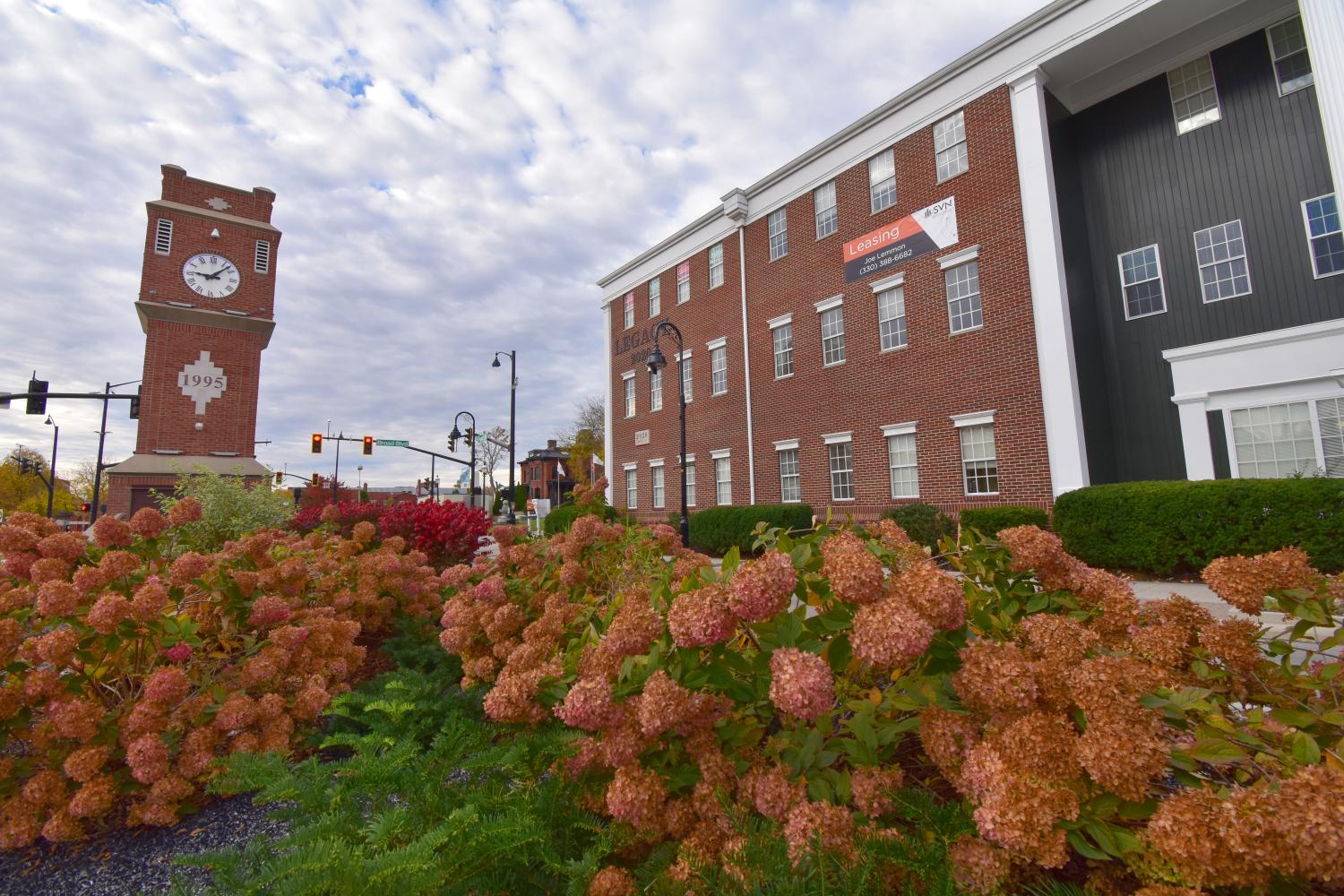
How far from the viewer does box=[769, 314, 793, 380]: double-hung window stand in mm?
19953

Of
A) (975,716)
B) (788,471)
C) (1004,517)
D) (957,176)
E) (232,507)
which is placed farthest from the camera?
(788,471)

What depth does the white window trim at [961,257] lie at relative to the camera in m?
15.1

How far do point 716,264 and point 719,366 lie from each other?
4.11m

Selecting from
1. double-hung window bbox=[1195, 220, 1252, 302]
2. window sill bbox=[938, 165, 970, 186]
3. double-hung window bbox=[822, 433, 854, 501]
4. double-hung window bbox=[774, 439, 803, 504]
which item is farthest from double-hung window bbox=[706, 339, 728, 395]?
double-hung window bbox=[1195, 220, 1252, 302]

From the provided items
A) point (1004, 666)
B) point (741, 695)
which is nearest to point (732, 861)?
point (741, 695)

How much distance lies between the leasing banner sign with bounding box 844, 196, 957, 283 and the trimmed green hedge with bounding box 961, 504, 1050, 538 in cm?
727

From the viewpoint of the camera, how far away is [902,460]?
54.1 feet

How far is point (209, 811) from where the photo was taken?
9.21 feet

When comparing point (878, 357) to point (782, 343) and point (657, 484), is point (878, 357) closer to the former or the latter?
point (782, 343)

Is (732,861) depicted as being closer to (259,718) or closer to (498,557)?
(498,557)

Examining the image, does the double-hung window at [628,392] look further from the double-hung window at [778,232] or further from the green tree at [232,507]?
the green tree at [232,507]

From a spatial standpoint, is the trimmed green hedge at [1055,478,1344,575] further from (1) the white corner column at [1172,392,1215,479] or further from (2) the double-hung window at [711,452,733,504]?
(2) the double-hung window at [711,452,733,504]

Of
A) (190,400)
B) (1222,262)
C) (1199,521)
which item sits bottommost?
(1199,521)

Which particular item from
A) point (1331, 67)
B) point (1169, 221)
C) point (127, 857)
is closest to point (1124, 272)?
point (1169, 221)
